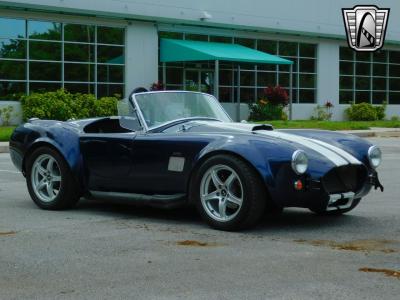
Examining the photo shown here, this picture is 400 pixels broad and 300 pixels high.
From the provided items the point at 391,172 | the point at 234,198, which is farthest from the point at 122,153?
the point at 391,172

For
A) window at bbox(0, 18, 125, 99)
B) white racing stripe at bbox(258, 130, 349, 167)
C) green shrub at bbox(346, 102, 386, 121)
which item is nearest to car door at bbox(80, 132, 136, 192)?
white racing stripe at bbox(258, 130, 349, 167)

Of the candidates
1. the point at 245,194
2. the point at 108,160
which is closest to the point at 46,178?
the point at 108,160

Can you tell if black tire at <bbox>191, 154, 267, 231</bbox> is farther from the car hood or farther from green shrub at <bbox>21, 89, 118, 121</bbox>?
green shrub at <bbox>21, 89, 118, 121</bbox>

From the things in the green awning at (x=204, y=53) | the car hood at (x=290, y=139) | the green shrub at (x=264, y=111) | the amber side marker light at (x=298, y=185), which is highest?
the green awning at (x=204, y=53)

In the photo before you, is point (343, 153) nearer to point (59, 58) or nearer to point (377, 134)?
point (377, 134)

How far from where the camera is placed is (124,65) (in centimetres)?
2923

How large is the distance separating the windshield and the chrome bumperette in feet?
5.82

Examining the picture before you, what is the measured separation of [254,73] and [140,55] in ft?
21.9

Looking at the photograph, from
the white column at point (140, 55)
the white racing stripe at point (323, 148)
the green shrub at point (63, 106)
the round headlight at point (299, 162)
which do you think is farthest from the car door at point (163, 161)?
the white column at point (140, 55)

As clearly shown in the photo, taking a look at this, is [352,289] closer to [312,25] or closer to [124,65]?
[124,65]

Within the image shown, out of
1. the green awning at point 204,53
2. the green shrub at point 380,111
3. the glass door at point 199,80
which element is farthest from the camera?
the green shrub at point 380,111

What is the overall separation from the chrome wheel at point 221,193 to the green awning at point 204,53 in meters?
21.9

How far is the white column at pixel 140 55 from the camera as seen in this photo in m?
29.2

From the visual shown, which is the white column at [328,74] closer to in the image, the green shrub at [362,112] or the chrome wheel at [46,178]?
the green shrub at [362,112]
